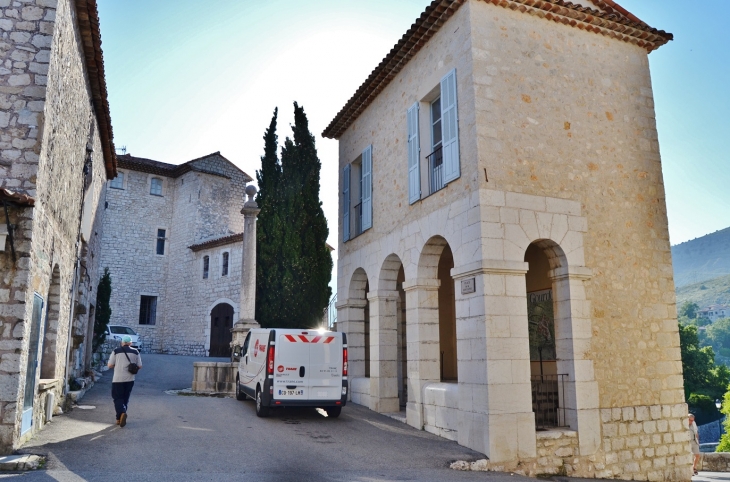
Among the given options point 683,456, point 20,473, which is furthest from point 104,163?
point 683,456

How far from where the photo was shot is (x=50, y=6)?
25.1 feet

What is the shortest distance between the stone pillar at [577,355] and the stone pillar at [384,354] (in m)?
3.93

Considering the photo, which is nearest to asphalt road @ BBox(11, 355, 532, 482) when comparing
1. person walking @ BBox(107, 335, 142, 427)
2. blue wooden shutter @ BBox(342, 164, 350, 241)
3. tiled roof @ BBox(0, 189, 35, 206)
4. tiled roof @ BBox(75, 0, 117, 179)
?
person walking @ BBox(107, 335, 142, 427)

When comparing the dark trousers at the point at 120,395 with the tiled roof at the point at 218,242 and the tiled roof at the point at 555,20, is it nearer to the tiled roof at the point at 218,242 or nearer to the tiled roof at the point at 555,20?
the tiled roof at the point at 555,20

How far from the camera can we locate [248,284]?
1548 cm

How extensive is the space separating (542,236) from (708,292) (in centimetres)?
19230

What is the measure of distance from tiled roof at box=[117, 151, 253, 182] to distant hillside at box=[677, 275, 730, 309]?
162486 mm

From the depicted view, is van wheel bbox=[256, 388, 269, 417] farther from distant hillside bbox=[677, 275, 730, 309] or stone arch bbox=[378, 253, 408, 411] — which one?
distant hillside bbox=[677, 275, 730, 309]

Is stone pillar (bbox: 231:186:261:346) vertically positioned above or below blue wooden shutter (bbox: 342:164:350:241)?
below

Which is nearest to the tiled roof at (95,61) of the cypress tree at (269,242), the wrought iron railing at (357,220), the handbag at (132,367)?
the cypress tree at (269,242)

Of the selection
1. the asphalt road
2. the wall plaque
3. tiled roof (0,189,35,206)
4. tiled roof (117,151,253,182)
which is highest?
tiled roof (117,151,253,182)

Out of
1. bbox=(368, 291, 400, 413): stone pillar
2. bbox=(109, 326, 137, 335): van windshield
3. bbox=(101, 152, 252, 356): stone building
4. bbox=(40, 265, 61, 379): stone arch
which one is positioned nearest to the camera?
bbox=(40, 265, 61, 379): stone arch

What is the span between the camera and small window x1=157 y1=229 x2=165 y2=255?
31484 millimetres

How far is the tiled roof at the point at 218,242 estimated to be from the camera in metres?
26.5
